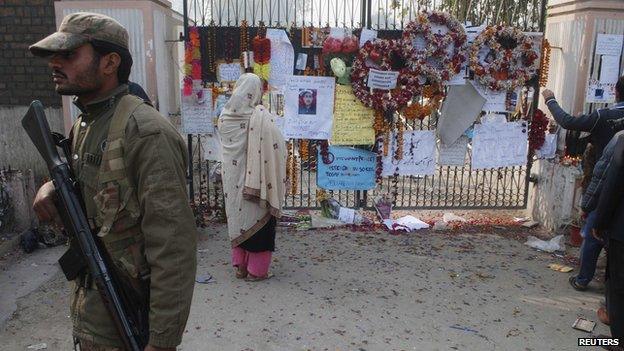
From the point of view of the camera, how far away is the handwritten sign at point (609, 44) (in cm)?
580

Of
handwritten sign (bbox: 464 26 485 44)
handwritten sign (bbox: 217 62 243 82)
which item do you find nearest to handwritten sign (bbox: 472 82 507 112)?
handwritten sign (bbox: 464 26 485 44)

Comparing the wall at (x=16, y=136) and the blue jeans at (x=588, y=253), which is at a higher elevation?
the wall at (x=16, y=136)

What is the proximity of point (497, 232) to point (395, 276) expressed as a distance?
218cm

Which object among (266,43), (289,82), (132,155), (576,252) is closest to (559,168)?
(576,252)

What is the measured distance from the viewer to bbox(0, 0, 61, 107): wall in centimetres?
589

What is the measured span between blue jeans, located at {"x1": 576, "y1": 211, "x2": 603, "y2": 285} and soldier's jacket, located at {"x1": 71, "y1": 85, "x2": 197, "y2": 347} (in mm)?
3862

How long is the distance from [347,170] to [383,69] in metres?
1.34

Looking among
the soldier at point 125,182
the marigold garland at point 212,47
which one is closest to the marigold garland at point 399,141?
the marigold garland at point 212,47

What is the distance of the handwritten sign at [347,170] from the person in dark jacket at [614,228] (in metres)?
3.13

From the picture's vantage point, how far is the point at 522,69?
6051mm

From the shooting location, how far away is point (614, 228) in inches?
128

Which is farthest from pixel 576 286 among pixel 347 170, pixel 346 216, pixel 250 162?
pixel 250 162

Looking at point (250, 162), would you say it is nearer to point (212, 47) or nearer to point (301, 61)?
point (301, 61)

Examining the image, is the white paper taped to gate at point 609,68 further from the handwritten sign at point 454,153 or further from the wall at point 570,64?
the handwritten sign at point 454,153
